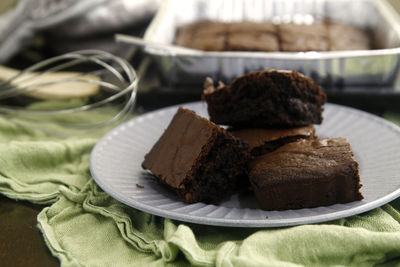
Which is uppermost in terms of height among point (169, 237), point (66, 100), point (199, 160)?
point (199, 160)

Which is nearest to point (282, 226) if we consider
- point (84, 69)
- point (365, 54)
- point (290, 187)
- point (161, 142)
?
point (290, 187)

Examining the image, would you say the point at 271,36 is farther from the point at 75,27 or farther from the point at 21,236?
the point at 21,236

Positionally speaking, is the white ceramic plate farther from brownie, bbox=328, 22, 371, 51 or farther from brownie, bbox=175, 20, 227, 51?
brownie, bbox=328, 22, 371, 51

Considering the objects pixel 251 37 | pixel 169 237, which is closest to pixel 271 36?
pixel 251 37

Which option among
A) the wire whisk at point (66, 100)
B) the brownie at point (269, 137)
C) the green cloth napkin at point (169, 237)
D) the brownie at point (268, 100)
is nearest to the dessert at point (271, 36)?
the wire whisk at point (66, 100)

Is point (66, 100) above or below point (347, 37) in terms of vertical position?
below

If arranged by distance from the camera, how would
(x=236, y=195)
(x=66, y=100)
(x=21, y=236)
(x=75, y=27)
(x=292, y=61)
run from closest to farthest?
(x=21, y=236) → (x=236, y=195) → (x=292, y=61) → (x=66, y=100) → (x=75, y=27)
